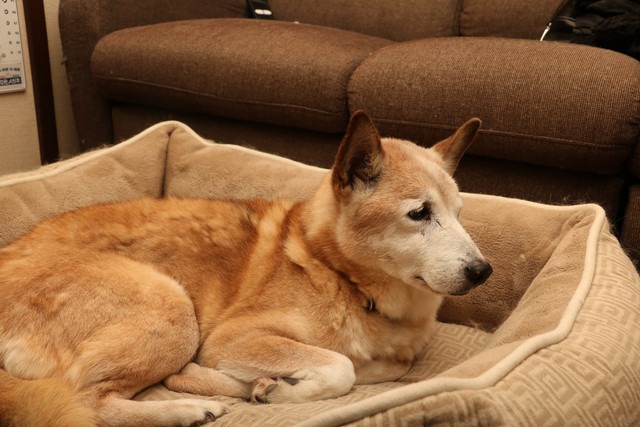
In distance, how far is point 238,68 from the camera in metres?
2.79

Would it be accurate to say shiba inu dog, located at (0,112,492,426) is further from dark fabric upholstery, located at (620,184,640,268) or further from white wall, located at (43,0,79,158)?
white wall, located at (43,0,79,158)

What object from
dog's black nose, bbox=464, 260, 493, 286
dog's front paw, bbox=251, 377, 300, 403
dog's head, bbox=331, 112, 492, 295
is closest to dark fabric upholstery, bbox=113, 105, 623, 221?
dog's head, bbox=331, 112, 492, 295

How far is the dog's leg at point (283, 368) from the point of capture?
1.42 m

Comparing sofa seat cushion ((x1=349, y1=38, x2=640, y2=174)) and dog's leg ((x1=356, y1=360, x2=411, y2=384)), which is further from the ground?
sofa seat cushion ((x1=349, y1=38, x2=640, y2=174))

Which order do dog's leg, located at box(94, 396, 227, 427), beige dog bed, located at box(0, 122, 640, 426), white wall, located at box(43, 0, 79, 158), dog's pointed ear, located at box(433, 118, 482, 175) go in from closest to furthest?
beige dog bed, located at box(0, 122, 640, 426) → dog's leg, located at box(94, 396, 227, 427) → dog's pointed ear, located at box(433, 118, 482, 175) → white wall, located at box(43, 0, 79, 158)

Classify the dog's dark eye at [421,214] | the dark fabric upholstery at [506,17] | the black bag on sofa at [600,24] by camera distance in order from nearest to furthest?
the dog's dark eye at [421,214] → the black bag on sofa at [600,24] → the dark fabric upholstery at [506,17]

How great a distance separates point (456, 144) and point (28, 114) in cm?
260

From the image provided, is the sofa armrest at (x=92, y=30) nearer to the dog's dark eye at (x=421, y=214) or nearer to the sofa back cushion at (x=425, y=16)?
the sofa back cushion at (x=425, y=16)

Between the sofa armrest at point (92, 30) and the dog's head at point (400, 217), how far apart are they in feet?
7.45

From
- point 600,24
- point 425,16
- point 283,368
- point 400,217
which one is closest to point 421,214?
point 400,217

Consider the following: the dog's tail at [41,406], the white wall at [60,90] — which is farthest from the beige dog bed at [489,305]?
the white wall at [60,90]

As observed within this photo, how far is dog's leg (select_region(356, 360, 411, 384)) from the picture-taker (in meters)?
1.59

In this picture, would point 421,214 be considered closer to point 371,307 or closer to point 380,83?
point 371,307

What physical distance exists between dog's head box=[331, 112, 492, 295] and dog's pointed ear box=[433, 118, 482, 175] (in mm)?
152
